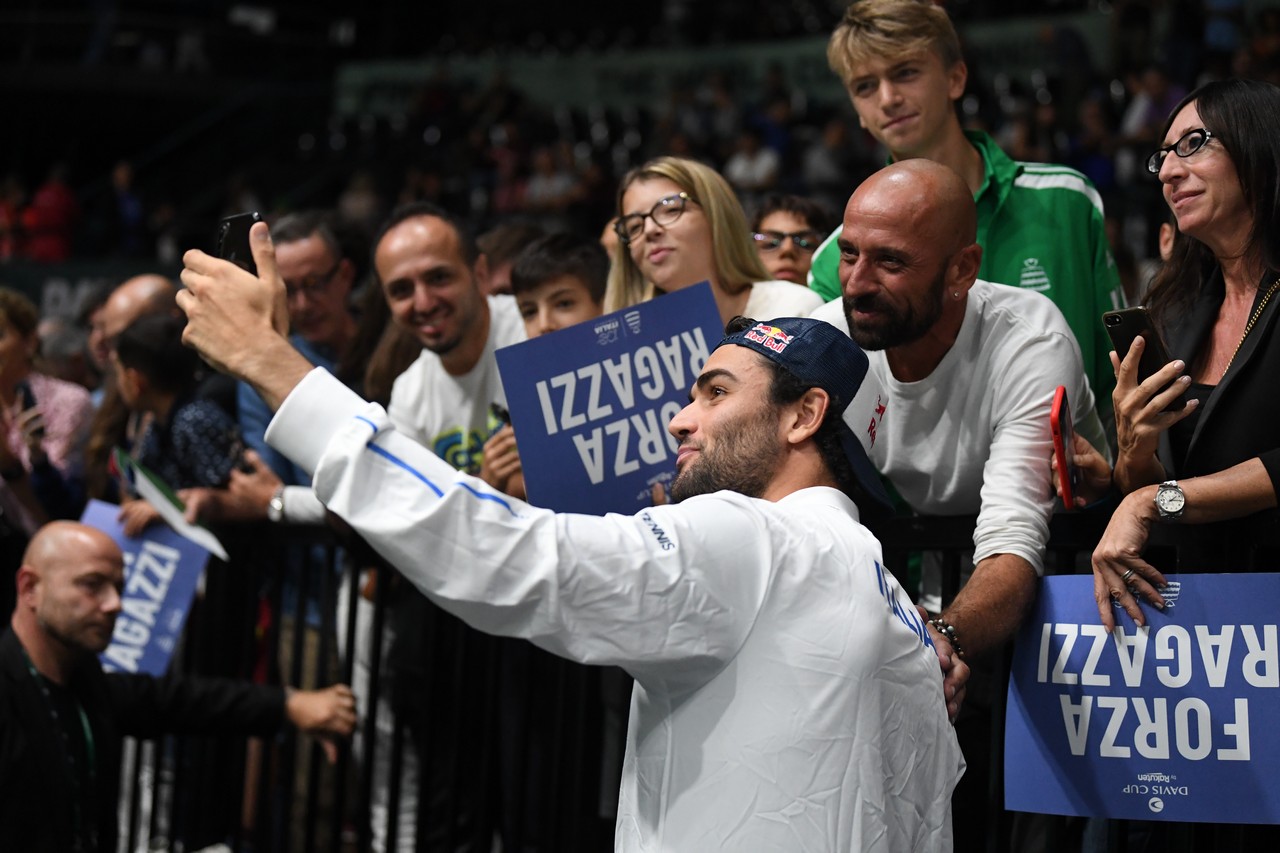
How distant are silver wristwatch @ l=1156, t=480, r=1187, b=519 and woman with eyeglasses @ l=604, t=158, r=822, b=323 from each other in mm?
1350

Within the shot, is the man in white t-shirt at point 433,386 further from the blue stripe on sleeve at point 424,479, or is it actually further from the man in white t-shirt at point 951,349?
the blue stripe on sleeve at point 424,479

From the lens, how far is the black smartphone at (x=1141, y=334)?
111 inches

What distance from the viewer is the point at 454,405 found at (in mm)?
4453

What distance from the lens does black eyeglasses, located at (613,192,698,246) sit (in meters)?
3.99

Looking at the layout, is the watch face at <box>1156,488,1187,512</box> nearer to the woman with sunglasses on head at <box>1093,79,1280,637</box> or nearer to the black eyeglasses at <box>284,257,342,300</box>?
the woman with sunglasses on head at <box>1093,79,1280,637</box>

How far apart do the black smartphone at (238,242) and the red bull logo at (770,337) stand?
2.99ft

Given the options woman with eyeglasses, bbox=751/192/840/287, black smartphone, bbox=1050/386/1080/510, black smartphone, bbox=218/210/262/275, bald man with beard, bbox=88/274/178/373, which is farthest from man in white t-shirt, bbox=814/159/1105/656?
bald man with beard, bbox=88/274/178/373

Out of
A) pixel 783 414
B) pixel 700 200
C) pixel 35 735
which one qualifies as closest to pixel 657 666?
pixel 783 414

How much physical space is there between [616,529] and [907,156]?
212 cm

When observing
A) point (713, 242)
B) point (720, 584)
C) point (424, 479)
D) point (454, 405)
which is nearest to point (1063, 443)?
point (720, 584)

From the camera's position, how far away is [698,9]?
18.2 metres

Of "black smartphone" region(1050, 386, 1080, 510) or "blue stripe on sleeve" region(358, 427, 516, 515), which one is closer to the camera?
"blue stripe on sleeve" region(358, 427, 516, 515)

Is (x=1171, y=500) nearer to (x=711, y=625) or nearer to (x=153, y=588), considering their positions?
(x=711, y=625)

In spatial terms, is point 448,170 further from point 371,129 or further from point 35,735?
point 35,735
